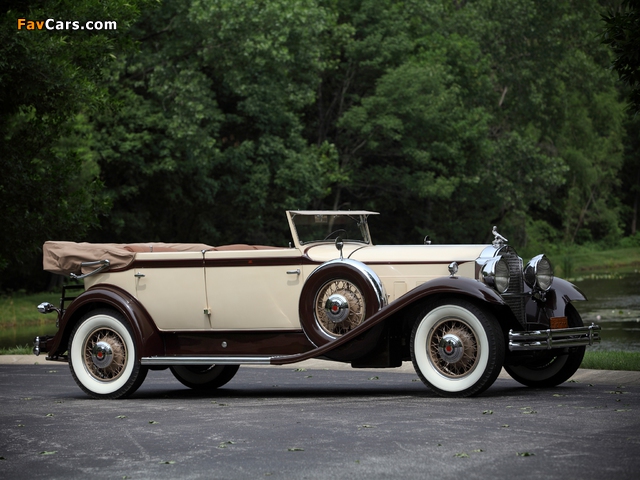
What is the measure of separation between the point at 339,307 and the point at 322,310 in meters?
0.18

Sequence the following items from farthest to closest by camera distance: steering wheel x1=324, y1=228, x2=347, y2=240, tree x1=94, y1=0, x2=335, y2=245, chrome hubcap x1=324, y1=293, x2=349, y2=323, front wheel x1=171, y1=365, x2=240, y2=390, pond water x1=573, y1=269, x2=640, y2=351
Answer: tree x1=94, y1=0, x2=335, y2=245 < pond water x1=573, y1=269, x2=640, y2=351 < front wheel x1=171, y1=365, x2=240, y2=390 < steering wheel x1=324, y1=228, x2=347, y2=240 < chrome hubcap x1=324, y1=293, x2=349, y2=323

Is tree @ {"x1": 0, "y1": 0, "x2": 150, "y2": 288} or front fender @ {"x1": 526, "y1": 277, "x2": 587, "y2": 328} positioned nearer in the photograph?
front fender @ {"x1": 526, "y1": 277, "x2": 587, "y2": 328}

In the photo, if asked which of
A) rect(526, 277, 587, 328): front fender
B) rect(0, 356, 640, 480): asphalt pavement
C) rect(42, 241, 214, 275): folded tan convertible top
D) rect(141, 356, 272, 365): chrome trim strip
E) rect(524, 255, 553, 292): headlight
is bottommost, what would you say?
rect(0, 356, 640, 480): asphalt pavement

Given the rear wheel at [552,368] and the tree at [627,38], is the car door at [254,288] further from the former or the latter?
the tree at [627,38]

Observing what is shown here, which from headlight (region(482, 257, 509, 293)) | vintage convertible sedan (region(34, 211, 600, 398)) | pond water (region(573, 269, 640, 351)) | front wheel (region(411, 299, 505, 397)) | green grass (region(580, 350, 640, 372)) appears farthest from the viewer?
pond water (region(573, 269, 640, 351))

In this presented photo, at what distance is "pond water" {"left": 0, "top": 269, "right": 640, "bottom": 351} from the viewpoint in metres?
19.0

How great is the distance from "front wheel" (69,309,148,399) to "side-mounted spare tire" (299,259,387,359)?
1.88 m

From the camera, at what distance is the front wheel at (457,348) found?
30.3ft

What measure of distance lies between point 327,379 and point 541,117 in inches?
1649

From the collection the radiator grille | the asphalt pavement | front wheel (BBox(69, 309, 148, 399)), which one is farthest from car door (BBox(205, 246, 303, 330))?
the radiator grille

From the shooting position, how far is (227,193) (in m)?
36.9

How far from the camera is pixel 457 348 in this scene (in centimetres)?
938

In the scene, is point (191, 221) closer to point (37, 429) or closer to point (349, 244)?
point (349, 244)

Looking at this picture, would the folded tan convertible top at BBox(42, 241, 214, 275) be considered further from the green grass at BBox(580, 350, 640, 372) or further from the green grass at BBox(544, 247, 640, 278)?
the green grass at BBox(544, 247, 640, 278)
